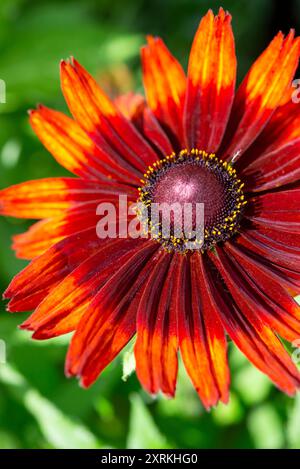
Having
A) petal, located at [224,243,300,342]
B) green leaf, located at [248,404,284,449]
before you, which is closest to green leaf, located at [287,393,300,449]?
green leaf, located at [248,404,284,449]

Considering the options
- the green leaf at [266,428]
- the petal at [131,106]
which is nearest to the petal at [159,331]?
the petal at [131,106]

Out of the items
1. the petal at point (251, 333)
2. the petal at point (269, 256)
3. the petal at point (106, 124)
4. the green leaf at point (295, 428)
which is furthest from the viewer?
the green leaf at point (295, 428)

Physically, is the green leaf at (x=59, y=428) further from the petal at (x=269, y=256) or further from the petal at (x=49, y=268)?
the petal at (x=269, y=256)

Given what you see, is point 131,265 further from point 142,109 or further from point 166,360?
point 142,109

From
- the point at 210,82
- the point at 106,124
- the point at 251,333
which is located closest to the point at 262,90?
the point at 210,82

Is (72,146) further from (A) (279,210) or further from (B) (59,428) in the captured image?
(B) (59,428)

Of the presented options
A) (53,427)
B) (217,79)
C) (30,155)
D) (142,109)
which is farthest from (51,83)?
(53,427)
